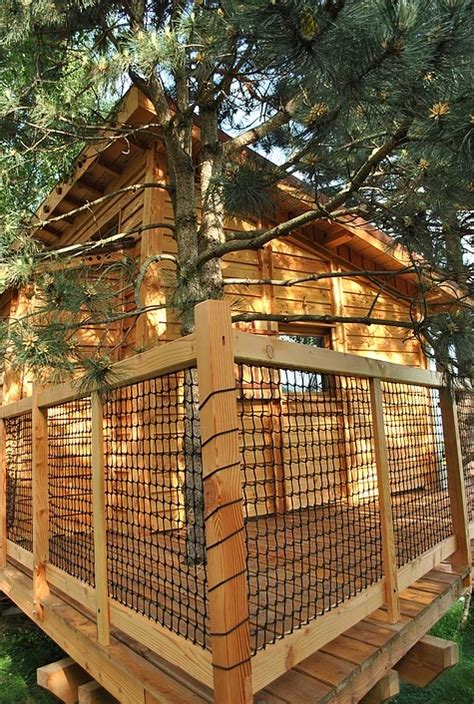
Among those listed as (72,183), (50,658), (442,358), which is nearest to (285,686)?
(442,358)

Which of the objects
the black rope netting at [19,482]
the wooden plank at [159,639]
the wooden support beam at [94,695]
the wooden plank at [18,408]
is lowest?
the wooden support beam at [94,695]

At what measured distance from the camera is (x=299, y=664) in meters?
2.08

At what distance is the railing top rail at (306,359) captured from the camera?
6.04 ft

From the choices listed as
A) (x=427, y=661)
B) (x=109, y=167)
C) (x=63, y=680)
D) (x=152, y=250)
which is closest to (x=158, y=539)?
(x=63, y=680)

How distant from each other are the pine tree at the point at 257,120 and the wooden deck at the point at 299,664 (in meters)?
1.23

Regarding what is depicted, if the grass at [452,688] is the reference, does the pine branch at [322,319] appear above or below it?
above

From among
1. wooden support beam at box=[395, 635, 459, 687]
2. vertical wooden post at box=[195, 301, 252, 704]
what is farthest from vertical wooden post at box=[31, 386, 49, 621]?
wooden support beam at box=[395, 635, 459, 687]

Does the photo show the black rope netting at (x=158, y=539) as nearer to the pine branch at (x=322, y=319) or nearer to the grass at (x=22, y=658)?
the pine branch at (x=322, y=319)

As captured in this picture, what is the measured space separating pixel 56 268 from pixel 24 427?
1559mm

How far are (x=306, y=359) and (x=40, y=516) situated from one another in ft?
6.63

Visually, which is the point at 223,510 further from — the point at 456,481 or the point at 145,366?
the point at 456,481

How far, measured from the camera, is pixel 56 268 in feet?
12.8

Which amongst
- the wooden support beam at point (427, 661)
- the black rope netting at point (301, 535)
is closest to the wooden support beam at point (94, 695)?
the black rope netting at point (301, 535)

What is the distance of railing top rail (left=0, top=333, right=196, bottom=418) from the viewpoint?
6.12 ft
